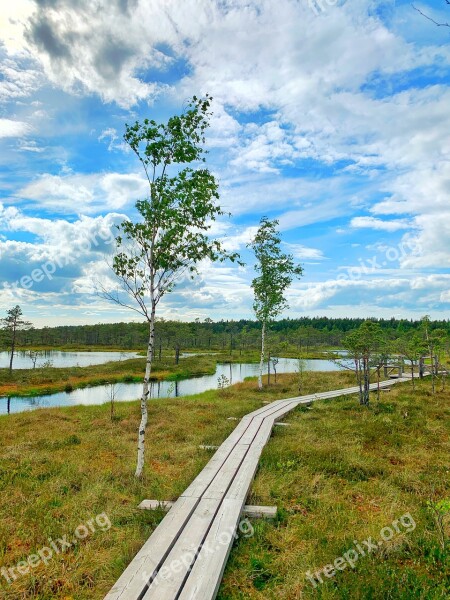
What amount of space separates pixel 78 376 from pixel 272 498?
148 ft

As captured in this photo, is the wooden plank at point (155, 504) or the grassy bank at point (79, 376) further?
the grassy bank at point (79, 376)

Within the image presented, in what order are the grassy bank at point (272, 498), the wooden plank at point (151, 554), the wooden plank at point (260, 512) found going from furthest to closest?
the wooden plank at point (260, 512) → the grassy bank at point (272, 498) → the wooden plank at point (151, 554)

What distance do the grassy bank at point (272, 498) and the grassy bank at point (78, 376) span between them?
26309 mm

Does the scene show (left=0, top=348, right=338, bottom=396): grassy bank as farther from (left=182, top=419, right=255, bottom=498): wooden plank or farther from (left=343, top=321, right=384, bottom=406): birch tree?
(left=182, top=419, right=255, bottom=498): wooden plank

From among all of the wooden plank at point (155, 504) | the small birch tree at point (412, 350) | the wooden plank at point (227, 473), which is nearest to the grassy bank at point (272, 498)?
the wooden plank at point (155, 504)

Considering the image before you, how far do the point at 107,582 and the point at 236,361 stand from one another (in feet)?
231

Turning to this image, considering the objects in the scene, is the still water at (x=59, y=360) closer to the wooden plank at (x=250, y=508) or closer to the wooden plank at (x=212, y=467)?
the wooden plank at (x=212, y=467)

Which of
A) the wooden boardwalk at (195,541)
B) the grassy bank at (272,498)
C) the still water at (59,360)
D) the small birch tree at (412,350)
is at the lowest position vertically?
the still water at (59,360)

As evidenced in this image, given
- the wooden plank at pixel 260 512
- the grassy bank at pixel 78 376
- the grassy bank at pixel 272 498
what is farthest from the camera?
the grassy bank at pixel 78 376

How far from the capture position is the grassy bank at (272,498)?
190 inches

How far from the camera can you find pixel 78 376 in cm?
4694

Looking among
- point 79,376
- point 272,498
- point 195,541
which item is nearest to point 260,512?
point 272,498

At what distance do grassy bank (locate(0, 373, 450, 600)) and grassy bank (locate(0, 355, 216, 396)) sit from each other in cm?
2631

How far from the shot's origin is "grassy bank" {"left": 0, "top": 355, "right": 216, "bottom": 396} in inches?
1541
